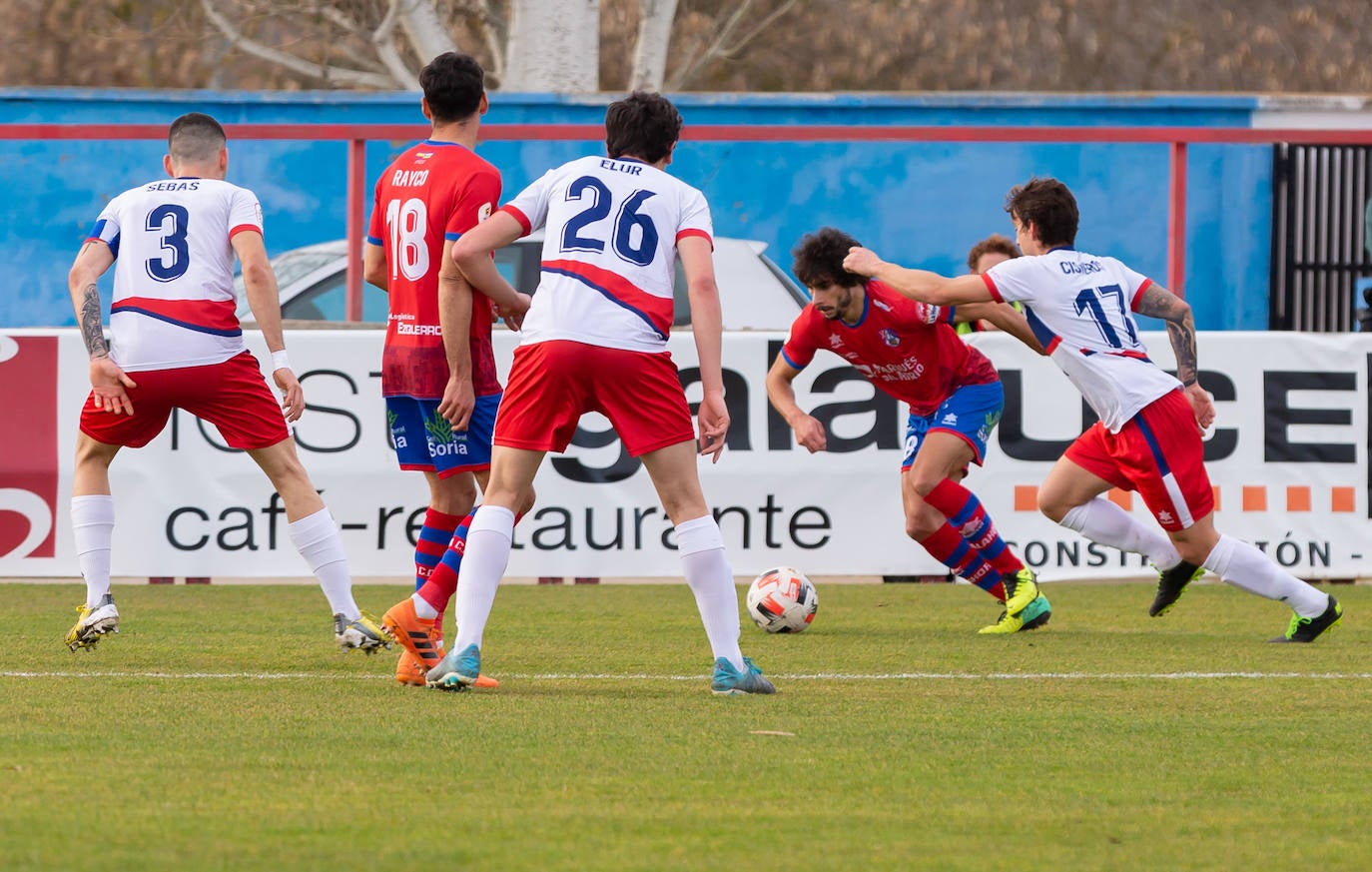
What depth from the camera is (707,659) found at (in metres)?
7.46

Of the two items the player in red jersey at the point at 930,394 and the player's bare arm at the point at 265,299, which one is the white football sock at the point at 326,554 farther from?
the player in red jersey at the point at 930,394

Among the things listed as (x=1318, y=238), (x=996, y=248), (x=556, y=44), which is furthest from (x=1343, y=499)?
(x=556, y=44)

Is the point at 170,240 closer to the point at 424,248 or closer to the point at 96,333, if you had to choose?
the point at 96,333

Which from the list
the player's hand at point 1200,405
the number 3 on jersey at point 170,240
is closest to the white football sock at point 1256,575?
the player's hand at point 1200,405

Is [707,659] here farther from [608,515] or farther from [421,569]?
[608,515]

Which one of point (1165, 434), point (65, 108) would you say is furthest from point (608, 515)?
point (65, 108)

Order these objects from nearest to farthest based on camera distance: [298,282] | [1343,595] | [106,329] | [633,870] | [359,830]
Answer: [633,870]
[359,830]
[1343,595]
[106,329]
[298,282]

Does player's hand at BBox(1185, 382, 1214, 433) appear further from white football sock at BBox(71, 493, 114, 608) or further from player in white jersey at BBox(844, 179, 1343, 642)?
white football sock at BBox(71, 493, 114, 608)

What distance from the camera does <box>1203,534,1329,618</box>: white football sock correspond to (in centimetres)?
794

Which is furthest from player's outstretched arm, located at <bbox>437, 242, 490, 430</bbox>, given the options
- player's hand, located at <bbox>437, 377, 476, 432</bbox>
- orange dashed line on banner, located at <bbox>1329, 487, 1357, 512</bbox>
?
orange dashed line on banner, located at <bbox>1329, 487, 1357, 512</bbox>

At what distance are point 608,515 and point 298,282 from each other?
306 centimetres

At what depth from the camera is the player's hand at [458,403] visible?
21.3 feet

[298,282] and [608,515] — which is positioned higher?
[298,282]

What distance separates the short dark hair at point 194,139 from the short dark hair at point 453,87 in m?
1.03
